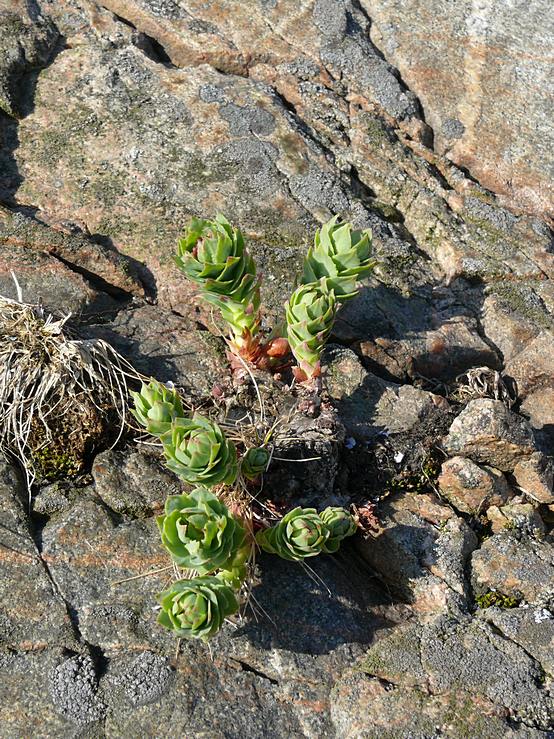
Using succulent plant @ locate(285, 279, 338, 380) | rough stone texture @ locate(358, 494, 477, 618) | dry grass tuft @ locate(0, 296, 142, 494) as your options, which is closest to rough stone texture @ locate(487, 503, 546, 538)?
rough stone texture @ locate(358, 494, 477, 618)

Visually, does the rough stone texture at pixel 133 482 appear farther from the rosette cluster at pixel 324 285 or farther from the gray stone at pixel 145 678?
the rosette cluster at pixel 324 285

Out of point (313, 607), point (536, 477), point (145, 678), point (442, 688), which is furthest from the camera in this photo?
point (536, 477)

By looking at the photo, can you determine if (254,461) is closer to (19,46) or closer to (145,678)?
(145,678)

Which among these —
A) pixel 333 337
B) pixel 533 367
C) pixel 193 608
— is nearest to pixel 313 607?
pixel 193 608

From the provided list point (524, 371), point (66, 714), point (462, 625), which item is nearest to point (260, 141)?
point (524, 371)

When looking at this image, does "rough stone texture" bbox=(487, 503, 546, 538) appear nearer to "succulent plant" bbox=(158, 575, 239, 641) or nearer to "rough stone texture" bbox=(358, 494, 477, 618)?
"rough stone texture" bbox=(358, 494, 477, 618)

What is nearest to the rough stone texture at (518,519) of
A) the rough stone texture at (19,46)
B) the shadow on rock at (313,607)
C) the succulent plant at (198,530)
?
the shadow on rock at (313,607)
